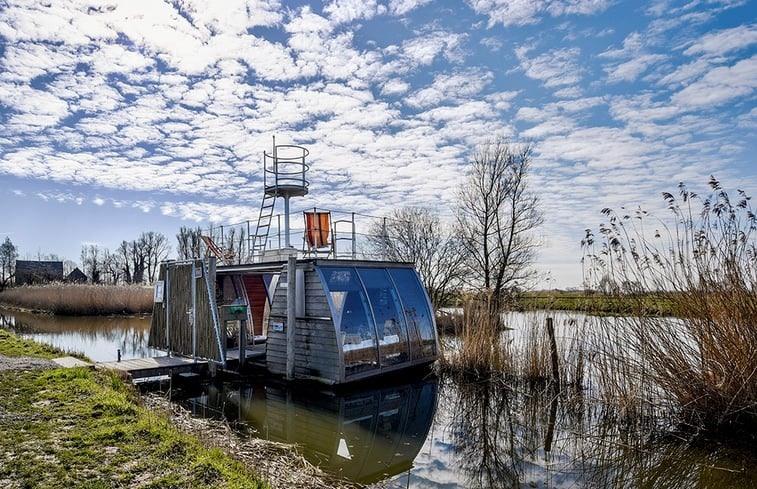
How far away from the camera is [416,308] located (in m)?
12.1

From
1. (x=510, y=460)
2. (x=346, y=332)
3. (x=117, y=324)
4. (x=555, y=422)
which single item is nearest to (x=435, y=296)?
(x=346, y=332)

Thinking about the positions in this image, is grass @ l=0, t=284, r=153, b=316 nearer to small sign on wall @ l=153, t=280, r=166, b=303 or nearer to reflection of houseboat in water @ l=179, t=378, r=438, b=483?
small sign on wall @ l=153, t=280, r=166, b=303

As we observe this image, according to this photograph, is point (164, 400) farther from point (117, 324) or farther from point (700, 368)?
point (117, 324)

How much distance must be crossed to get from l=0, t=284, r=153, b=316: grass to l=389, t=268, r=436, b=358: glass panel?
22.4 meters

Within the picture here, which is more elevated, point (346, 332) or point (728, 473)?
point (346, 332)

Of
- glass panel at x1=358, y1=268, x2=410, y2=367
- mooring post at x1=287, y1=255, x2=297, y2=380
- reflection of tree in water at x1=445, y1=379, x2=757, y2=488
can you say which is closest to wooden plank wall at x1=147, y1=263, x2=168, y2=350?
mooring post at x1=287, y1=255, x2=297, y2=380

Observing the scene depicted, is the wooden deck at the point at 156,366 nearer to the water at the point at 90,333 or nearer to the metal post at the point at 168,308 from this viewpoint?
the metal post at the point at 168,308

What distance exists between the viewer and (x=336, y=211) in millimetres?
12500

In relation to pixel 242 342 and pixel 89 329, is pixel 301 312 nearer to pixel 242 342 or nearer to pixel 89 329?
pixel 242 342

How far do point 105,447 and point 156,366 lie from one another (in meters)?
6.34

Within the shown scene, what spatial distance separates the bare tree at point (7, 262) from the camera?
46.0 metres

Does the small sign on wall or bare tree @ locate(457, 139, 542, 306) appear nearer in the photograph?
the small sign on wall

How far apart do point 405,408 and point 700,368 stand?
15.7 feet

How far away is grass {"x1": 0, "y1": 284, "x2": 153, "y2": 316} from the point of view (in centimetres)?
2781
